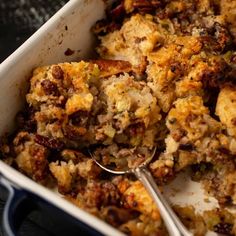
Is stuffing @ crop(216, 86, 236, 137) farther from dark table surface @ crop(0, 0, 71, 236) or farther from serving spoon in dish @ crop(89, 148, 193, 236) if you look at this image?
dark table surface @ crop(0, 0, 71, 236)

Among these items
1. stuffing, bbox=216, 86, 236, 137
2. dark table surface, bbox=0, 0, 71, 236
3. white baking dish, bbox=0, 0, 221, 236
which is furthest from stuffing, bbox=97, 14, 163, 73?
dark table surface, bbox=0, 0, 71, 236

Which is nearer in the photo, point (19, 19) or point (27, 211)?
point (27, 211)

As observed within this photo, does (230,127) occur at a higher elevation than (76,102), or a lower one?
lower

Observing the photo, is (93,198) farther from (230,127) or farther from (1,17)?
(1,17)

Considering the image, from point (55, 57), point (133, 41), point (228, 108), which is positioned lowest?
point (228, 108)

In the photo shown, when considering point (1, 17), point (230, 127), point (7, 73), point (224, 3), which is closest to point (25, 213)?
point (7, 73)

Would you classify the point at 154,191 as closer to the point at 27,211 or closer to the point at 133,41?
the point at 27,211

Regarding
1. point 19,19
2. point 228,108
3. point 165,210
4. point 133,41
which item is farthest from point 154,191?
point 19,19
